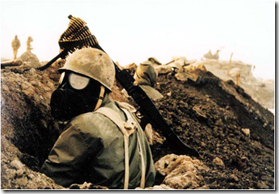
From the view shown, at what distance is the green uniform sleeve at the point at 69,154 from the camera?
102 inches

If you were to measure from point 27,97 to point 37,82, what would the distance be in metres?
0.49

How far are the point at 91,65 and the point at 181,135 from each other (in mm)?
3298

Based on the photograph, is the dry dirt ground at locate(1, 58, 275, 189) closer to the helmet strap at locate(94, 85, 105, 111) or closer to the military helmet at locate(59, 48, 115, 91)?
the helmet strap at locate(94, 85, 105, 111)

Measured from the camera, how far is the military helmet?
2.96 m

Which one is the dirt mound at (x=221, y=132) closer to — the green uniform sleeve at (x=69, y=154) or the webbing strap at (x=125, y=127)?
the webbing strap at (x=125, y=127)

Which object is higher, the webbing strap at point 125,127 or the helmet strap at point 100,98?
the helmet strap at point 100,98

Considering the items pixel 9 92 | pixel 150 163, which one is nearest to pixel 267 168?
pixel 150 163

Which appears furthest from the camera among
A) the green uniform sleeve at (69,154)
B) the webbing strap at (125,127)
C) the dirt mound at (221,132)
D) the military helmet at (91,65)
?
the dirt mound at (221,132)

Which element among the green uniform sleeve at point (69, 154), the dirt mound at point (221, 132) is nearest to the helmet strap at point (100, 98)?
the green uniform sleeve at point (69, 154)

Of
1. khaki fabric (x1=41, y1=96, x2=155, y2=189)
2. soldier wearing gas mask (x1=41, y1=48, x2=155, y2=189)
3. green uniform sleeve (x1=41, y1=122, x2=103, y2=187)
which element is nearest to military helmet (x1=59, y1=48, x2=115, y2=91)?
soldier wearing gas mask (x1=41, y1=48, x2=155, y2=189)

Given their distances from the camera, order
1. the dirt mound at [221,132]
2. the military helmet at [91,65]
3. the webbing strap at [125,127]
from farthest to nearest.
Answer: the dirt mound at [221,132] < the military helmet at [91,65] < the webbing strap at [125,127]

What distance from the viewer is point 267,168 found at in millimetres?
4973

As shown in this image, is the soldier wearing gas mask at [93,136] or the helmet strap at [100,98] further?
the helmet strap at [100,98]

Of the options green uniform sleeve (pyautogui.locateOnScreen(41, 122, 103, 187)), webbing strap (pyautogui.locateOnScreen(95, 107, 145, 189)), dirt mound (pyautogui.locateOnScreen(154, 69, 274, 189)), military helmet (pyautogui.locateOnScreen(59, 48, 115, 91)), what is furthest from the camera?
dirt mound (pyautogui.locateOnScreen(154, 69, 274, 189))
